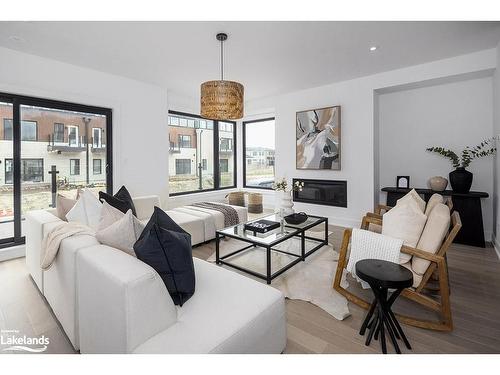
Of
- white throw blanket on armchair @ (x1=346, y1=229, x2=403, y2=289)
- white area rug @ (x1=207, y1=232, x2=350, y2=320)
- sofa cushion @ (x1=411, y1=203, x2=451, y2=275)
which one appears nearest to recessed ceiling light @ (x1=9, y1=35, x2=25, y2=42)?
white area rug @ (x1=207, y1=232, x2=350, y2=320)

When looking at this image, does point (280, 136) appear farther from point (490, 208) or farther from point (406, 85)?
point (490, 208)

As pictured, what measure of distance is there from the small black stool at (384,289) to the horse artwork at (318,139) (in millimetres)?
3320

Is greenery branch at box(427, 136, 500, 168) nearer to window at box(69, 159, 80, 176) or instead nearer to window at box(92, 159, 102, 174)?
window at box(92, 159, 102, 174)

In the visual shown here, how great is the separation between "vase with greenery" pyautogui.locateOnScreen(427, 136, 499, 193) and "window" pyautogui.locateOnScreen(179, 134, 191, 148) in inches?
189

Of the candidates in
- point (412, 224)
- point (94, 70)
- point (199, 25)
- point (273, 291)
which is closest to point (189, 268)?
point (273, 291)

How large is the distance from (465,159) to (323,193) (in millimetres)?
2224

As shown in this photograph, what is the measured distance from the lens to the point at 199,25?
9.07ft

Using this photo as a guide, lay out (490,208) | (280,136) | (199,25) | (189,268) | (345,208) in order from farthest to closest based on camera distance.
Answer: (280,136) < (345,208) < (490,208) < (199,25) < (189,268)

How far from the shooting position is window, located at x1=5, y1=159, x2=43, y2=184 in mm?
3412

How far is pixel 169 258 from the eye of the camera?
1366mm

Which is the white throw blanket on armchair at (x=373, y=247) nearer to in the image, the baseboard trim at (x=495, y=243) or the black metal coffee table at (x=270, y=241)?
the black metal coffee table at (x=270, y=241)

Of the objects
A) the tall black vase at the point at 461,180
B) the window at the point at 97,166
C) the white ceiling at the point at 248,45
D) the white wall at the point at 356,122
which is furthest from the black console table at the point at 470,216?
the window at the point at 97,166

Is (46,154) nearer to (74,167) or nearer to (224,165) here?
(74,167)

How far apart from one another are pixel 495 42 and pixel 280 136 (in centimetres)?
348
